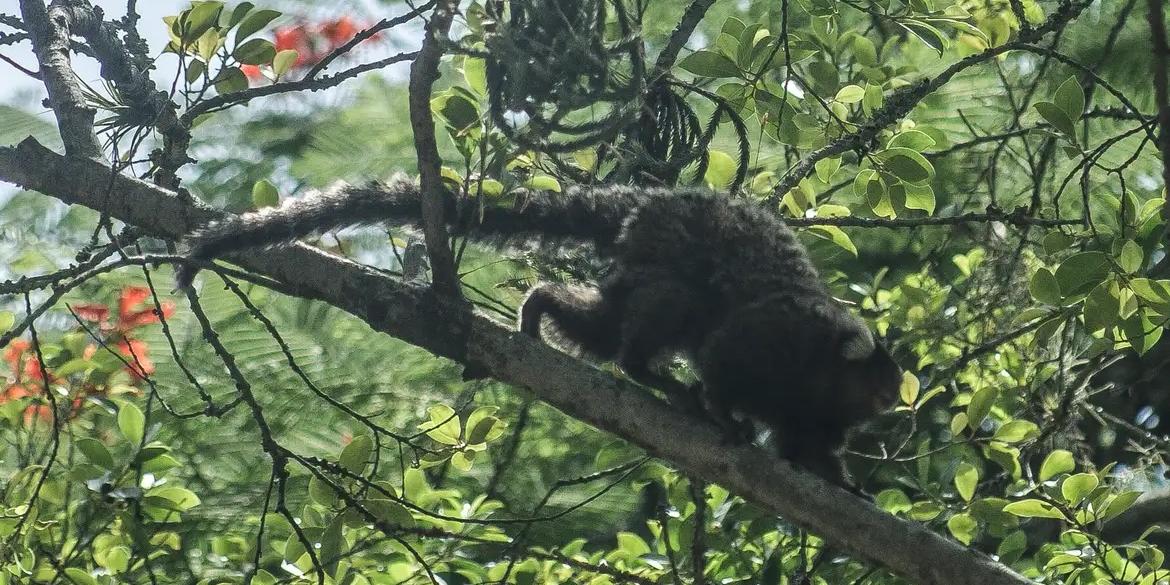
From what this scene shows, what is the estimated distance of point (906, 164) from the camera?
11.4 ft

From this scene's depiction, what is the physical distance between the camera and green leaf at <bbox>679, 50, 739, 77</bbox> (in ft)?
11.5

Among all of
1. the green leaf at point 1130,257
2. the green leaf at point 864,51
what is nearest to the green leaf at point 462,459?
the green leaf at point 1130,257

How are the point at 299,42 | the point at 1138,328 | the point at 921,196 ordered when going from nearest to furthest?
the point at 1138,328, the point at 921,196, the point at 299,42

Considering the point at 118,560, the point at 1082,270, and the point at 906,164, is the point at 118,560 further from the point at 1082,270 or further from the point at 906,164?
the point at 1082,270

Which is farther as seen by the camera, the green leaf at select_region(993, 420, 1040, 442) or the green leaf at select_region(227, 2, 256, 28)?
the green leaf at select_region(993, 420, 1040, 442)

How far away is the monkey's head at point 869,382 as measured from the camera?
438 cm

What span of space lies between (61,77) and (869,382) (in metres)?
3.12

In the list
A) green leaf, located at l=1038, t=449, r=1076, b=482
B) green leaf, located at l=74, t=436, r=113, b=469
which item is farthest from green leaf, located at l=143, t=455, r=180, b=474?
green leaf, located at l=1038, t=449, r=1076, b=482

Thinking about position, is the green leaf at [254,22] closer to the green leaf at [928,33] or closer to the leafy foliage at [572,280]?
the leafy foliage at [572,280]

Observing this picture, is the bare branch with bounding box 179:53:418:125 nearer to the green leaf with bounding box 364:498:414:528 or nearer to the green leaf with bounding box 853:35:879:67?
the green leaf with bounding box 364:498:414:528

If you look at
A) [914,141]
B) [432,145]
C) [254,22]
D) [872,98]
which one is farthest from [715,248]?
[254,22]

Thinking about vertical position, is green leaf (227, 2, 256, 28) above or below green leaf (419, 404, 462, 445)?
above

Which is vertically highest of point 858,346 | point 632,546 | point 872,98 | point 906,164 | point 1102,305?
point 872,98

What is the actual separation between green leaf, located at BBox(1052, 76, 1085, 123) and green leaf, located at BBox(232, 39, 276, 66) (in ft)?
7.64
